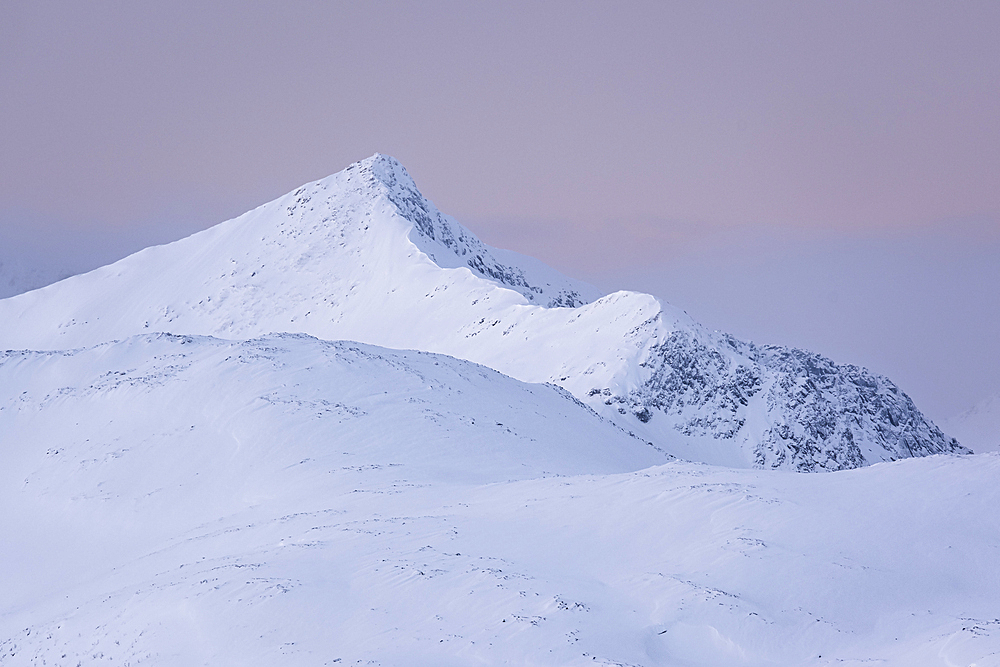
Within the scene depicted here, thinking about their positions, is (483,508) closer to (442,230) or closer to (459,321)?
(459,321)

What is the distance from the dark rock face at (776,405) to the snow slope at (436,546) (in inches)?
1051

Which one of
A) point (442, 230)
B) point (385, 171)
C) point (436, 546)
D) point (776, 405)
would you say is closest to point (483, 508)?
point (436, 546)

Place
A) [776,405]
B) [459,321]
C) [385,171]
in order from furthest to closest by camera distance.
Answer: [385,171], [459,321], [776,405]

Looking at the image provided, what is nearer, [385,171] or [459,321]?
[459,321]

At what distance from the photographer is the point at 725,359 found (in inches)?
2813

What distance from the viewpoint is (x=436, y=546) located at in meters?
23.3

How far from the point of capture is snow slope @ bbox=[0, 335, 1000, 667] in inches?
749

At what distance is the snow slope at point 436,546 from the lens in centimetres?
1902

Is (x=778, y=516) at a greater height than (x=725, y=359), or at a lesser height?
lesser

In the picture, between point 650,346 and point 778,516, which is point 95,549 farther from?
point 650,346

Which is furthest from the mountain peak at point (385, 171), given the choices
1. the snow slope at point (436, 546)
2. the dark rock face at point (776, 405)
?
the snow slope at point (436, 546)

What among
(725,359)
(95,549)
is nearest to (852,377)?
(725,359)

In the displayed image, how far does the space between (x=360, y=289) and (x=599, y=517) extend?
6438 cm

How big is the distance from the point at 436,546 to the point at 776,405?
168ft
